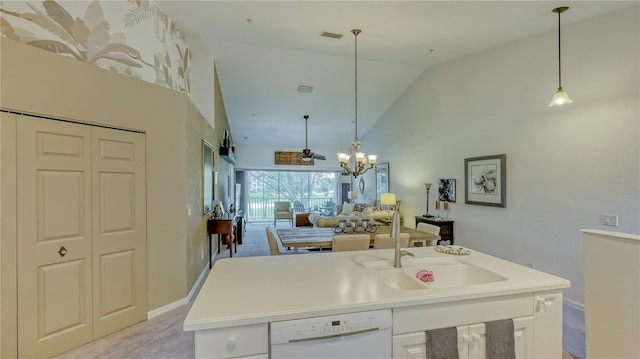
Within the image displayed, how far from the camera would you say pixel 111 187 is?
274cm

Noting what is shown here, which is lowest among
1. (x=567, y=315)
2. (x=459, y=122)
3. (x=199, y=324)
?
(x=567, y=315)

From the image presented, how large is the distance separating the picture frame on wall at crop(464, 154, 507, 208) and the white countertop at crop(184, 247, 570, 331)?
8.86 ft

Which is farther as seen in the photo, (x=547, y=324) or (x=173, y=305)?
(x=173, y=305)

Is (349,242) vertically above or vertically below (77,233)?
below

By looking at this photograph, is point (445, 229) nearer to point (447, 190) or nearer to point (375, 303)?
point (447, 190)

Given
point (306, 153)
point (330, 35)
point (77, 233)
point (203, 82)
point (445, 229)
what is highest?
point (330, 35)

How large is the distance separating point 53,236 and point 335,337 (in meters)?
2.55

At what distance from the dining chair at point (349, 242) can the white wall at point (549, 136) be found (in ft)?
7.71

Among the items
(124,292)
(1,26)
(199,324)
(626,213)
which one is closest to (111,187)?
(124,292)

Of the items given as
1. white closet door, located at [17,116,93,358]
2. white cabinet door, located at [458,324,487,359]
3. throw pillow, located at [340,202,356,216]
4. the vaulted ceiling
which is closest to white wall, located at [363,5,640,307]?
the vaulted ceiling

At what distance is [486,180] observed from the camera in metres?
4.53

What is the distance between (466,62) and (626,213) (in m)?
3.12

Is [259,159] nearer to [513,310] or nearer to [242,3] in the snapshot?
[242,3]

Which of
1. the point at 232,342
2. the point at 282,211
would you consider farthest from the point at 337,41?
the point at 282,211
